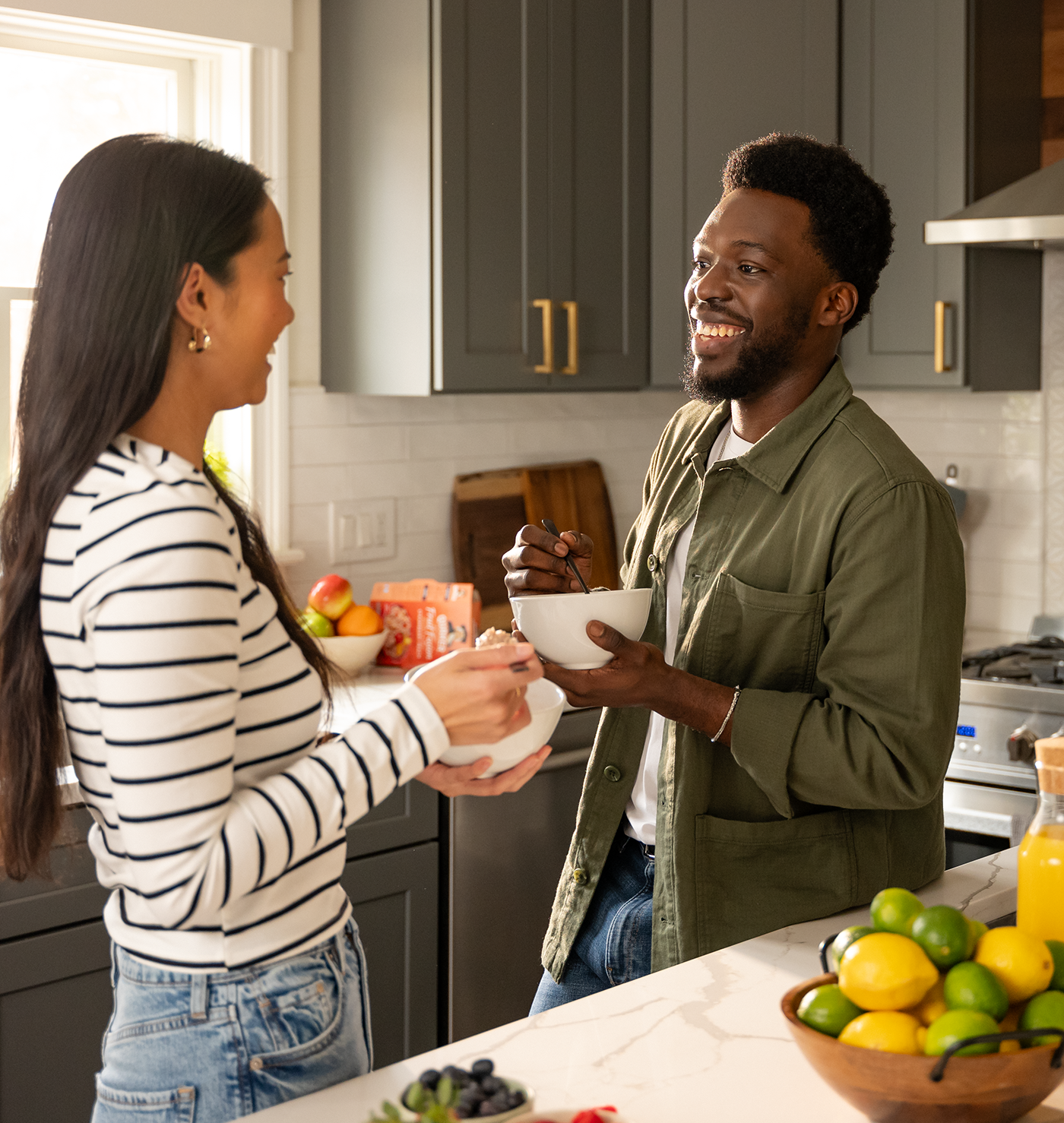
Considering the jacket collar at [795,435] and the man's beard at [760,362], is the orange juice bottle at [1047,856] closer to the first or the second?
the jacket collar at [795,435]

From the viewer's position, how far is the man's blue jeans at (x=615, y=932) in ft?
5.38

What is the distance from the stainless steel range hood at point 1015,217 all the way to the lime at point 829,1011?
222 centimetres

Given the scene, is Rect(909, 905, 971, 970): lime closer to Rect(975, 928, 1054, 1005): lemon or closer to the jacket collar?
Rect(975, 928, 1054, 1005): lemon

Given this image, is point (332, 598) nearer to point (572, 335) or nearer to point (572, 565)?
point (572, 335)

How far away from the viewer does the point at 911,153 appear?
126 inches

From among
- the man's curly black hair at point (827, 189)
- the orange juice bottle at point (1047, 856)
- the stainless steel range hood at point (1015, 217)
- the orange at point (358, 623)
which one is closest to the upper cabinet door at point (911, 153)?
the stainless steel range hood at point (1015, 217)

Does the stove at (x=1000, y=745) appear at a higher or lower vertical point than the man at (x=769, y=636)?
lower

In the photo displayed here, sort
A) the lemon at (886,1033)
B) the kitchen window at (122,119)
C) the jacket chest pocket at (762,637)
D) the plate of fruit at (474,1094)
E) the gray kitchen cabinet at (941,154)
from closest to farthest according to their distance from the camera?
Answer: the plate of fruit at (474,1094)
the lemon at (886,1033)
the jacket chest pocket at (762,637)
the kitchen window at (122,119)
the gray kitchen cabinet at (941,154)

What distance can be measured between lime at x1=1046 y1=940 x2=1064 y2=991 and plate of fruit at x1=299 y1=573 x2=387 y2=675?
1908 mm

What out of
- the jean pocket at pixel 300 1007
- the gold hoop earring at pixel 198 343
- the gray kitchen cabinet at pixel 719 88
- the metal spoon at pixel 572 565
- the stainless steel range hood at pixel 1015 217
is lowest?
the jean pocket at pixel 300 1007

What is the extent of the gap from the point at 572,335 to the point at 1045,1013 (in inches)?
90.5

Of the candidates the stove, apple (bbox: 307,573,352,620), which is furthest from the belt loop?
the stove

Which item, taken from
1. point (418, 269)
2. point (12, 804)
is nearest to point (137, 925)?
point (12, 804)

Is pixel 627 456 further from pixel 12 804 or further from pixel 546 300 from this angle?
pixel 12 804
